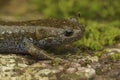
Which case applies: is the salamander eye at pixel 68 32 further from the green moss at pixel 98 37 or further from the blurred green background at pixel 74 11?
the blurred green background at pixel 74 11

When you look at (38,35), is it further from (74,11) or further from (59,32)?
(74,11)

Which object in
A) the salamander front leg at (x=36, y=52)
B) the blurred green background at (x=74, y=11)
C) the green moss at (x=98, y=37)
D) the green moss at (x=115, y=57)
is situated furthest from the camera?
the blurred green background at (x=74, y=11)

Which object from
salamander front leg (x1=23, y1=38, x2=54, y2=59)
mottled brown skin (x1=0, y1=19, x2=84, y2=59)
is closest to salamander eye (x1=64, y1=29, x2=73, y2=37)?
mottled brown skin (x1=0, y1=19, x2=84, y2=59)

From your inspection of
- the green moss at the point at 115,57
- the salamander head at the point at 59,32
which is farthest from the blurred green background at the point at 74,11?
the salamander head at the point at 59,32

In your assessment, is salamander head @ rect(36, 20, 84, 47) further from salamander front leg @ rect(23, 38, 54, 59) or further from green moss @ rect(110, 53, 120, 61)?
green moss @ rect(110, 53, 120, 61)

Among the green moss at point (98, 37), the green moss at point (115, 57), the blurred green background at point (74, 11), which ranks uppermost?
the blurred green background at point (74, 11)

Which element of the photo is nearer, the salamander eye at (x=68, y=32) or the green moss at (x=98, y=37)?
the salamander eye at (x=68, y=32)

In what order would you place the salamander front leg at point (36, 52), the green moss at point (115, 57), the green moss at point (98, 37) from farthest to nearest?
the green moss at point (98, 37) < the green moss at point (115, 57) < the salamander front leg at point (36, 52)

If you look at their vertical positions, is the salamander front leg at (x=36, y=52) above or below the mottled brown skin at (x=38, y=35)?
below
